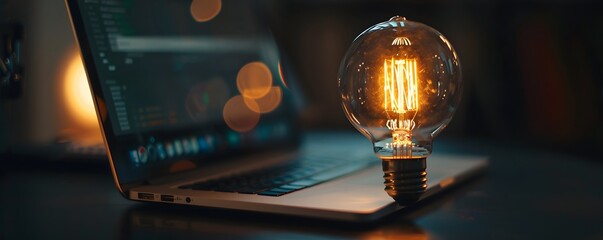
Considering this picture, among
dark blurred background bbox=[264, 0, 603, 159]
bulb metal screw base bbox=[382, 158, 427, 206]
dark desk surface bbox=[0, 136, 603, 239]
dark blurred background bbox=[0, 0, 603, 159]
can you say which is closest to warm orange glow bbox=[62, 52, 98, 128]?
dark desk surface bbox=[0, 136, 603, 239]

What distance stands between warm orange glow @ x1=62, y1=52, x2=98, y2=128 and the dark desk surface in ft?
0.47

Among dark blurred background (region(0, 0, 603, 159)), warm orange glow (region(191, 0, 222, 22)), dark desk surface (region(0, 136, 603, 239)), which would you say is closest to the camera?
dark desk surface (region(0, 136, 603, 239))

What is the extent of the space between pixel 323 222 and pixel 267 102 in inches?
21.1

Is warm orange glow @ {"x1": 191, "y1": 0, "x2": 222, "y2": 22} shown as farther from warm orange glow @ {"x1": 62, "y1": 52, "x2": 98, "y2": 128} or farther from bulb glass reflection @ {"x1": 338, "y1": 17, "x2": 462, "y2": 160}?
bulb glass reflection @ {"x1": 338, "y1": 17, "x2": 462, "y2": 160}

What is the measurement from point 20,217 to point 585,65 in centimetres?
134

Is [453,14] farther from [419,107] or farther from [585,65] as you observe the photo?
[419,107]

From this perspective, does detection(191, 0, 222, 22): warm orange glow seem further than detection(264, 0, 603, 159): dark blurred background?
No

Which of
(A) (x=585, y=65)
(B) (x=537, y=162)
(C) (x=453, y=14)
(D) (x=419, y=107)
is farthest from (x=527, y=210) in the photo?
(C) (x=453, y=14)

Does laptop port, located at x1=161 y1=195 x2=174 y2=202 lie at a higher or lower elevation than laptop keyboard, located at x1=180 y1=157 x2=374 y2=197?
higher

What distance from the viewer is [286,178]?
0.83 metres

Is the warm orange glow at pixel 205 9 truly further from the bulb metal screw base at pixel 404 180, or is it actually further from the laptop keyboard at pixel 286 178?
the bulb metal screw base at pixel 404 180

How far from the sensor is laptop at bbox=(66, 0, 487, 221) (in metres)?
0.74

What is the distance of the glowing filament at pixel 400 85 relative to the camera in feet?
2.41

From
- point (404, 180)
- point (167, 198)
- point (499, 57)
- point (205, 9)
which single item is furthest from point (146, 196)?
point (499, 57)
